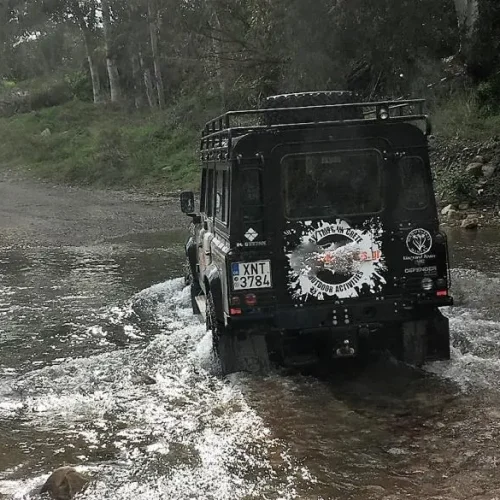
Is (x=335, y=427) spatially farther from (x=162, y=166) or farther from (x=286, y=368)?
(x=162, y=166)

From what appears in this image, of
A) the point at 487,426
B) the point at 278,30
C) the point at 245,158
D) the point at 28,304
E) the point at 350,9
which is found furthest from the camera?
the point at 278,30

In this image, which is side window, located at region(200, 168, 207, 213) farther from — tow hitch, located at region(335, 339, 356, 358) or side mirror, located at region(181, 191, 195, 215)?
tow hitch, located at region(335, 339, 356, 358)

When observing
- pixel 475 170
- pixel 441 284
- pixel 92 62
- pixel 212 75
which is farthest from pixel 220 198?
pixel 92 62

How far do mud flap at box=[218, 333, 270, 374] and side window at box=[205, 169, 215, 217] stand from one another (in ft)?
6.14

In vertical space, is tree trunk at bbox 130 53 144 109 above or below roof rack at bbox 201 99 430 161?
above

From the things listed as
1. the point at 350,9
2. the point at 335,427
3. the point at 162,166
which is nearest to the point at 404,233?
the point at 335,427

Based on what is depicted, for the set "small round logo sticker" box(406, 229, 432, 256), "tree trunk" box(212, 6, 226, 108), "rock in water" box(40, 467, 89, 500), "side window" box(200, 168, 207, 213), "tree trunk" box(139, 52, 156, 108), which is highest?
"tree trunk" box(139, 52, 156, 108)

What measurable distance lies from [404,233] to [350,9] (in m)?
12.9

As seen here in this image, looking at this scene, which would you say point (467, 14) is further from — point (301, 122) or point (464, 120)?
point (301, 122)

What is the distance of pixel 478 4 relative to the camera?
18422 millimetres

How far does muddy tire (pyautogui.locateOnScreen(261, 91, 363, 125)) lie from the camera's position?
718 cm

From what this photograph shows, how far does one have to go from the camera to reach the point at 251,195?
6.61 m

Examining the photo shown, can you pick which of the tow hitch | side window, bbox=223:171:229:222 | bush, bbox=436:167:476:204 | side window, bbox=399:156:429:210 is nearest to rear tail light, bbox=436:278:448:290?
side window, bbox=399:156:429:210

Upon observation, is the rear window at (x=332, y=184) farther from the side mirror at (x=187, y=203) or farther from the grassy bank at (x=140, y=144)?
the grassy bank at (x=140, y=144)
